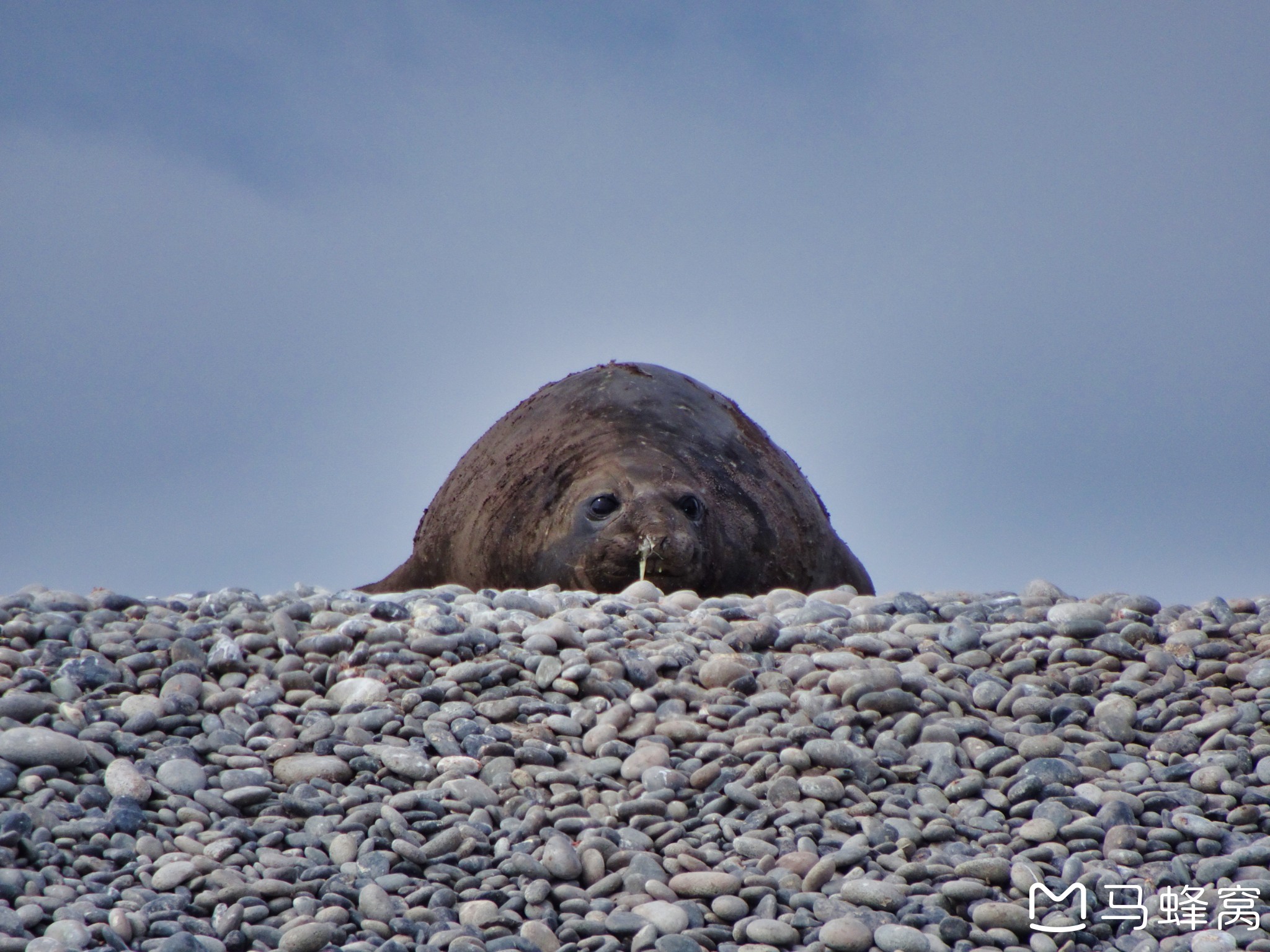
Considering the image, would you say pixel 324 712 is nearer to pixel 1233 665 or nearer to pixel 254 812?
pixel 254 812

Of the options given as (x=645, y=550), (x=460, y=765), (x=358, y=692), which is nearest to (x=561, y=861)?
(x=460, y=765)

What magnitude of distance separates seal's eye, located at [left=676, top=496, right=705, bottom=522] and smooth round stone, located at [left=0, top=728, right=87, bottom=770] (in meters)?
3.94

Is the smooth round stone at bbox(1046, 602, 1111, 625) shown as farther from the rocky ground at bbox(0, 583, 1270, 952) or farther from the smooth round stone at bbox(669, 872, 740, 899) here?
the smooth round stone at bbox(669, 872, 740, 899)

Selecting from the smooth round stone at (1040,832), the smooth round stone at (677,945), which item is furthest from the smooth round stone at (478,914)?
the smooth round stone at (1040,832)

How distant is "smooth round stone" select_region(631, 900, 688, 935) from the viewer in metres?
3.68

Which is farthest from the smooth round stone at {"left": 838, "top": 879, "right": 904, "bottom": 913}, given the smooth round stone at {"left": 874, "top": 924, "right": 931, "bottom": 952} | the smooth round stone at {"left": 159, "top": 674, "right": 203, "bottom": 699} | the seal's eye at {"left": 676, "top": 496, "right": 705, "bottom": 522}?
the seal's eye at {"left": 676, "top": 496, "right": 705, "bottom": 522}

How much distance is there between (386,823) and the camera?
407cm

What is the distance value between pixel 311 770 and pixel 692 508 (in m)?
3.68

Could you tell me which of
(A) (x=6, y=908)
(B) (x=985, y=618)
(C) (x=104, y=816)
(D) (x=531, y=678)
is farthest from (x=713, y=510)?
(A) (x=6, y=908)

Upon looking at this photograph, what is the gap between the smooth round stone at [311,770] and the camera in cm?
439

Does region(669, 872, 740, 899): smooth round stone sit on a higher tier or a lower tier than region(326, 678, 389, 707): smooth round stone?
lower

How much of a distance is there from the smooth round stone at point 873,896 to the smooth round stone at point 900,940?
0.47ft

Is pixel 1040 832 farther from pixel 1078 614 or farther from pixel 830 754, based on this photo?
pixel 1078 614

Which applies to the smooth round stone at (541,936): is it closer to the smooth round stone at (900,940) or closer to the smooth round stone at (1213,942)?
the smooth round stone at (900,940)
